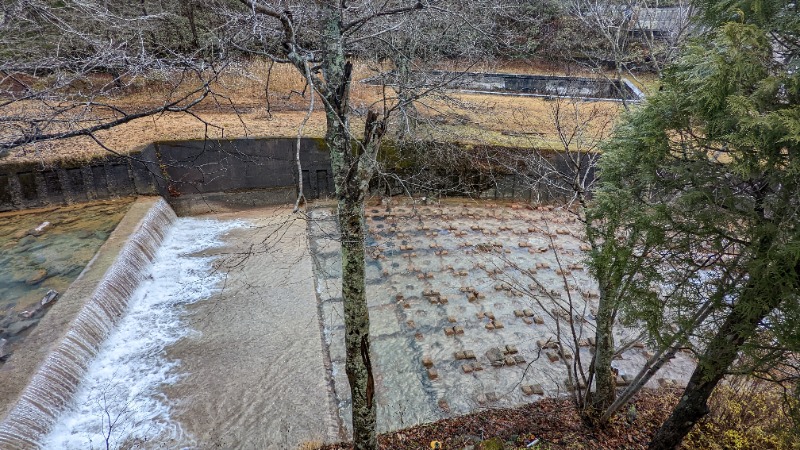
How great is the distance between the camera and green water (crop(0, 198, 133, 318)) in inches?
238

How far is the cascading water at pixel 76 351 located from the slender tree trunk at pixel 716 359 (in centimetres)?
589

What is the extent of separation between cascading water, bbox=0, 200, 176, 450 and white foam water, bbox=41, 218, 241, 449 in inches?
4.6

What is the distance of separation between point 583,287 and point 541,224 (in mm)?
2467

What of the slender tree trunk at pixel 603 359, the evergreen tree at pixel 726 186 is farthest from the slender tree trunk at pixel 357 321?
the slender tree trunk at pixel 603 359

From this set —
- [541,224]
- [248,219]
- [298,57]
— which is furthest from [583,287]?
[248,219]

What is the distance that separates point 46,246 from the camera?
7176 millimetres

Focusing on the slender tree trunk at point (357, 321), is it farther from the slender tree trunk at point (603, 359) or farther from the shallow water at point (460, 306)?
the slender tree trunk at point (603, 359)

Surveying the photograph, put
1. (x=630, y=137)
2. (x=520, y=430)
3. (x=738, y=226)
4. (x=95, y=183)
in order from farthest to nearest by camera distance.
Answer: (x=95, y=183) → (x=520, y=430) → (x=630, y=137) → (x=738, y=226)

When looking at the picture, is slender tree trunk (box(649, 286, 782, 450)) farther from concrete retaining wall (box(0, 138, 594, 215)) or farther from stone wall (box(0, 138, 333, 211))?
stone wall (box(0, 138, 333, 211))

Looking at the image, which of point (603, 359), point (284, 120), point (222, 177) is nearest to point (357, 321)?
point (603, 359)

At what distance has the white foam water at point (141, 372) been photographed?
4.60 m

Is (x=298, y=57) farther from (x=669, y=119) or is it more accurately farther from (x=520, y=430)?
(x=520, y=430)

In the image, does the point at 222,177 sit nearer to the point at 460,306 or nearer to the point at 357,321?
the point at 460,306

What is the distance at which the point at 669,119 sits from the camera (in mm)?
2826
